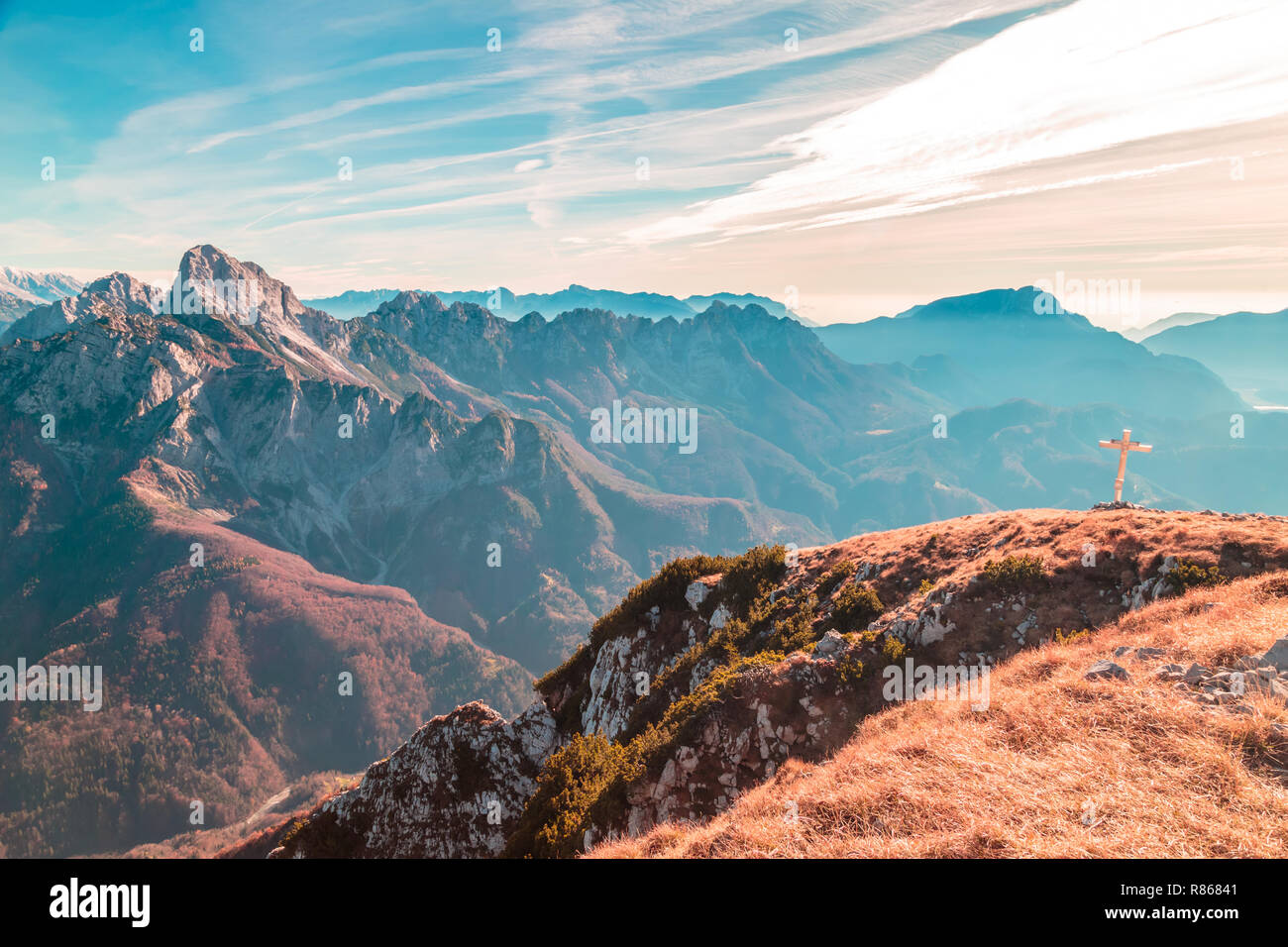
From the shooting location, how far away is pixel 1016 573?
21.2m

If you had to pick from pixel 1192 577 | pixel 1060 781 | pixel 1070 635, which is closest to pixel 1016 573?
pixel 1070 635

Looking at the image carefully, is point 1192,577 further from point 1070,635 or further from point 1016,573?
point 1016,573

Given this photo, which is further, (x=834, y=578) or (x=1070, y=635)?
(x=834, y=578)

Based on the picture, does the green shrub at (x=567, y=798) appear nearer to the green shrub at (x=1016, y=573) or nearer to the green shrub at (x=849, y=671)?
the green shrub at (x=849, y=671)

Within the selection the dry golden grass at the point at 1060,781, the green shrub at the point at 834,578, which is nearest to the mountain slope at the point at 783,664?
the green shrub at the point at 834,578

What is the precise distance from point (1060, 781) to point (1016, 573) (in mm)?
13165

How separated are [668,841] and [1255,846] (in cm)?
1015

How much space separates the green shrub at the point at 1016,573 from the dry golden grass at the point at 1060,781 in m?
5.66

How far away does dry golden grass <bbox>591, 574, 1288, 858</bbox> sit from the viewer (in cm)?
859

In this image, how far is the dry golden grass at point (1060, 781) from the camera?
8.59 m

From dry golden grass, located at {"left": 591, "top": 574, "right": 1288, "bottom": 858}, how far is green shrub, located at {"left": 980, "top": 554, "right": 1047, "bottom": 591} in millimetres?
5663

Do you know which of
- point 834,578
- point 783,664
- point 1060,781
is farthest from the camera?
point 834,578

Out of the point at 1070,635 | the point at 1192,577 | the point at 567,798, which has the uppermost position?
the point at 1192,577

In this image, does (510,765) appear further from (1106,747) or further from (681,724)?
(1106,747)
